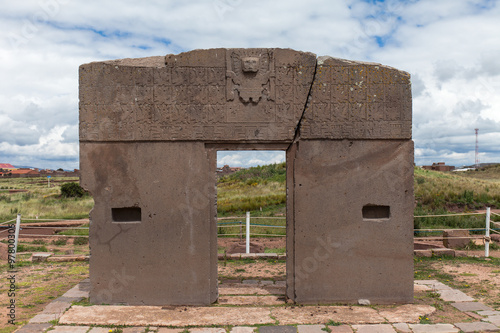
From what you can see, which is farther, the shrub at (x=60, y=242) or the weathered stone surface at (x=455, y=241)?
the shrub at (x=60, y=242)

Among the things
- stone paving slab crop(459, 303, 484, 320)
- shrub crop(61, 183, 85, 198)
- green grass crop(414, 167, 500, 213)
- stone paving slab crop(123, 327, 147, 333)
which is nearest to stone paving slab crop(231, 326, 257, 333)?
stone paving slab crop(123, 327, 147, 333)

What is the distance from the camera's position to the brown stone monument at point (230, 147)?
5180 mm

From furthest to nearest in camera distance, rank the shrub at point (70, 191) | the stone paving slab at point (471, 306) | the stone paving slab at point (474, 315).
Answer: the shrub at point (70, 191)
the stone paving slab at point (471, 306)
the stone paving slab at point (474, 315)

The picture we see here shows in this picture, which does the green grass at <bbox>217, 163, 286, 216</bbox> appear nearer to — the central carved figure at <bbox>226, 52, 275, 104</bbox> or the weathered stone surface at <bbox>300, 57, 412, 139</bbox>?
the weathered stone surface at <bbox>300, 57, 412, 139</bbox>

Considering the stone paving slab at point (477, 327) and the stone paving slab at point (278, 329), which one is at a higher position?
the stone paving slab at point (477, 327)

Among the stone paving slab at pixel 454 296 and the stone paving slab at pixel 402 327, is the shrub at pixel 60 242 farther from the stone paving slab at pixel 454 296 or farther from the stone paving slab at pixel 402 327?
the stone paving slab at pixel 454 296

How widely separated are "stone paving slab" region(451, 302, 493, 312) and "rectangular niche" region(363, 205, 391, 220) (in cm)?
155

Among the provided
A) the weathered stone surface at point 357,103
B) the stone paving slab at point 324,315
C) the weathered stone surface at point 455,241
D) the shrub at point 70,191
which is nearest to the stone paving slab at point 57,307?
the stone paving slab at point 324,315

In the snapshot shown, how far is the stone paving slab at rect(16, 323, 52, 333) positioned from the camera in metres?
4.41

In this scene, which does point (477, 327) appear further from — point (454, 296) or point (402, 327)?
point (454, 296)

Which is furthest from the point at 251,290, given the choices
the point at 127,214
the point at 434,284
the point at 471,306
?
the point at 471,306

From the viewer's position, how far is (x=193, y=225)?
5.21 metres

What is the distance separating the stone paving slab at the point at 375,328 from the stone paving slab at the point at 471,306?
4.63 ft

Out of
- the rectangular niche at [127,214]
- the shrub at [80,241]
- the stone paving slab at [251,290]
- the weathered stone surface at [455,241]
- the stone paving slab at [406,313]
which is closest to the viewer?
the stone paving slab at [406,313]
